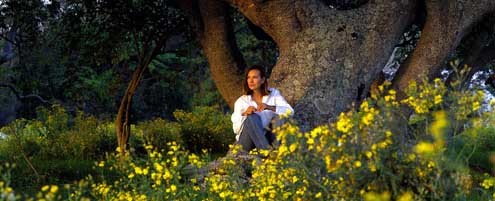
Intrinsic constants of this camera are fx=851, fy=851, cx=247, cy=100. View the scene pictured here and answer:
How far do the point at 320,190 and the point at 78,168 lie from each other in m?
9.29

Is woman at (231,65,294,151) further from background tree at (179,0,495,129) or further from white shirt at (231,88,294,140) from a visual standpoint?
background tree at (179,0,495,129)

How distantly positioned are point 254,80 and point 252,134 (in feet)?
2.65

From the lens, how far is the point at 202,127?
17.2 m

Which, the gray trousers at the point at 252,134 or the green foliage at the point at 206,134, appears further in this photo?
the green foliage at the point at 206,134

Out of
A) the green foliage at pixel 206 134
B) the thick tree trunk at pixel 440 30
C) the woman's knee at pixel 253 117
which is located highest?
the thick tree trunk at pixel 440 30

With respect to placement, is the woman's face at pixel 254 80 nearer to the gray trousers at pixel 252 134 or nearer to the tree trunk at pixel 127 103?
the gray trousers at pixel 252 134

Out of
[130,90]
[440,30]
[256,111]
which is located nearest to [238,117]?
[256,111]

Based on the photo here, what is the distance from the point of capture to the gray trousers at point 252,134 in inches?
352

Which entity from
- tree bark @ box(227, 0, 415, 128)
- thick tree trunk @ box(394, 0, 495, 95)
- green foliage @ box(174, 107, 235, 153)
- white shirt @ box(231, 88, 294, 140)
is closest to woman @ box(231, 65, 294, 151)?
white shirt @ box(231, 88, 294, 140)

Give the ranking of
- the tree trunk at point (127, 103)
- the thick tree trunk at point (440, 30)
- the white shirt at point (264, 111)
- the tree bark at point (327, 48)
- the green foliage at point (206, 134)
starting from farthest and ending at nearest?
1. the green foliage at point (206, 134)
2. the tree trunk at point (127, 103)
3. the thick tree trunk at point (440, 30)
4. the tree bark at point (327, 48)
5. the white shirt at point (264, 111)

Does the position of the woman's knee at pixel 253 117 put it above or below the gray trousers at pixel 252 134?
above

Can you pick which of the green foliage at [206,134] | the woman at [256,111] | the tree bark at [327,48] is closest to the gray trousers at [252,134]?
the woman at [256,111]

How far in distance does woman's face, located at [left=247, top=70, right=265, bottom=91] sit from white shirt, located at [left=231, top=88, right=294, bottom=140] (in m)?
0.14

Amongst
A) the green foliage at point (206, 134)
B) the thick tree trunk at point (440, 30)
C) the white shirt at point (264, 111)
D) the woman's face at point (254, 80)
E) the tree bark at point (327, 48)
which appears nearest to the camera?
the white shirt at point (264, 111)
